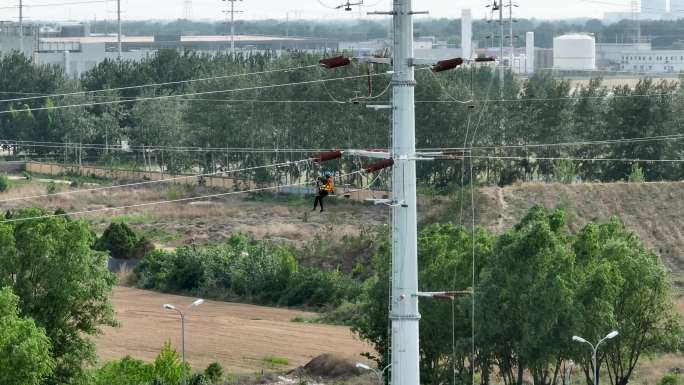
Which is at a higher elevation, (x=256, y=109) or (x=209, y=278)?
(x=256, y=109)

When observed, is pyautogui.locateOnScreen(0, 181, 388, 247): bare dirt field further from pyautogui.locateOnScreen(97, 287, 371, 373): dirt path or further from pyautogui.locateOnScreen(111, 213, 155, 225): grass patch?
pyautogui.locateOnScreen(97, 287, 371, 373): dirt path

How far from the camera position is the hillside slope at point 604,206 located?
254 ft

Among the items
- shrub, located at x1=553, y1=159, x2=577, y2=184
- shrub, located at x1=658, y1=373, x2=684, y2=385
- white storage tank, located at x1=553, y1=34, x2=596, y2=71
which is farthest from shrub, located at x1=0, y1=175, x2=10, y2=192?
white storage tank, located at x1=553, y1=34, x2=596, y2=71

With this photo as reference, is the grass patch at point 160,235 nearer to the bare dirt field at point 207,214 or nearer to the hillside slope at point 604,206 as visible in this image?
the bare dirt field at point 207,214

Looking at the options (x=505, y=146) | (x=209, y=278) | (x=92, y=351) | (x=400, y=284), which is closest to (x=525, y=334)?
(x=92, y=351)

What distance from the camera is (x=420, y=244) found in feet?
173

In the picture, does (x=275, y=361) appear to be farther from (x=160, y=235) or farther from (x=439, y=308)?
(x=160, y=235)

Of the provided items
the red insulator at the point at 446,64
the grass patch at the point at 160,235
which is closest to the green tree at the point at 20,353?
the red insulator at the point at 446,64

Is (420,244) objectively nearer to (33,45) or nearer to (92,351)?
(92,351)

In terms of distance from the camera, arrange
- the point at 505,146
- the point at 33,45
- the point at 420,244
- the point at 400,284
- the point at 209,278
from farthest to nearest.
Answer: the point at 33,45, the point at 505,146, the point at 209,278, the point at 420,244, the point at 400,284

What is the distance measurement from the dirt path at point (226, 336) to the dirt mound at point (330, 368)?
1398 millimetres

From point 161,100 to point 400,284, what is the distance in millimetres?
89925

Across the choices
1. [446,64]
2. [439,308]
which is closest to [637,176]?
[439,308]

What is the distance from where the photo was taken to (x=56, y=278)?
4875cm
